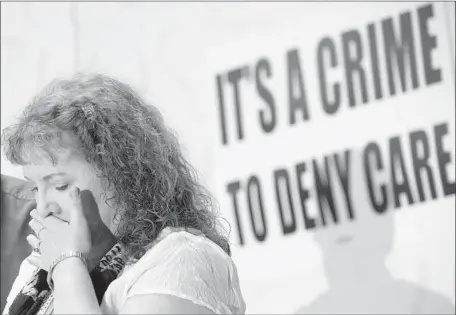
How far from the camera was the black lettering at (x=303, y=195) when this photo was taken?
226 centimetres

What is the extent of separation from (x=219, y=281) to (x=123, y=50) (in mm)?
1691

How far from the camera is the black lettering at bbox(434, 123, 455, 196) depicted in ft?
6.96

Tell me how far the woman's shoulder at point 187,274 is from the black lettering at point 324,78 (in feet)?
3.82

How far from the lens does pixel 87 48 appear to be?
2764mm

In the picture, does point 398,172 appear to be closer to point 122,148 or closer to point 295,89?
point 295,89

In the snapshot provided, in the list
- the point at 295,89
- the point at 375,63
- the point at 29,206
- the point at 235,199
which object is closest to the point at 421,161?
the point at 375,63

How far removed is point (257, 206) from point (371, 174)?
38 cm

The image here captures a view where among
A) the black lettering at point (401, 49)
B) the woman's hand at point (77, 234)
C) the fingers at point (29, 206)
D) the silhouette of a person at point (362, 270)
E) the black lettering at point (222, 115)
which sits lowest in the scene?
the silhouette of a person at point (362, 270)

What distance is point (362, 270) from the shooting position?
2.18 m

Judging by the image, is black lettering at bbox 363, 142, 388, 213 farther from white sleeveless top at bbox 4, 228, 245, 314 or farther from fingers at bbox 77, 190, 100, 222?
fingers at bbox 77, 190, 100, 222

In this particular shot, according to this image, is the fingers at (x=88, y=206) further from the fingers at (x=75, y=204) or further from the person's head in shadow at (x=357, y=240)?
the person's head in shadow at (x=357, y=240)

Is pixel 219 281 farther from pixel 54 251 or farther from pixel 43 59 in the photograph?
pixel 43 59

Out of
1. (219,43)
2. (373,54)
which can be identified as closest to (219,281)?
(373,54)

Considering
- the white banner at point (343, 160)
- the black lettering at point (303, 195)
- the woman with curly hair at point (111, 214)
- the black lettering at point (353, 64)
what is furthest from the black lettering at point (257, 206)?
the woman with curly hair at point (111, 214)
